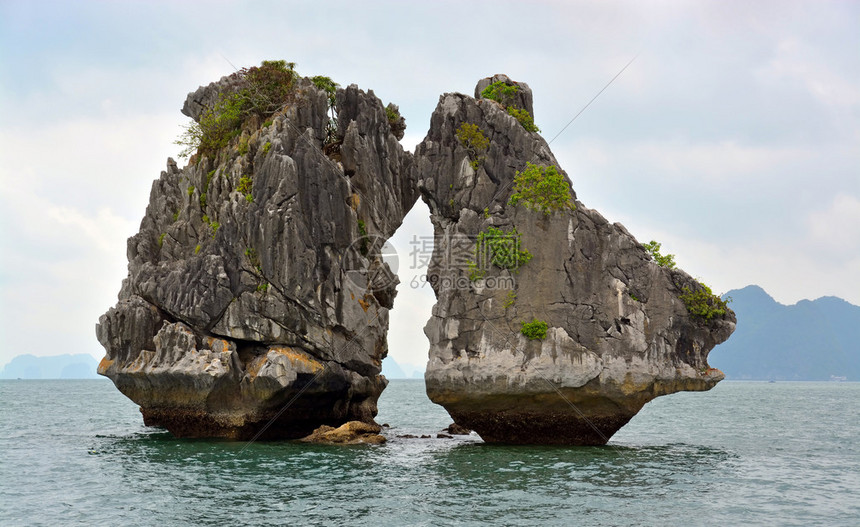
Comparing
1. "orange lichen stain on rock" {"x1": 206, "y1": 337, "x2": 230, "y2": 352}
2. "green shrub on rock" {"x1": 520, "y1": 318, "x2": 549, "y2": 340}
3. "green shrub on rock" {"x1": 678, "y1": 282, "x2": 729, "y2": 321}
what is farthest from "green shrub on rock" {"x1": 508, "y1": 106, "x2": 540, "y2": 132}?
"orange lichen stain on rock" {"x1": 206, "y1": 337, "x2": 230, "y2": 352}

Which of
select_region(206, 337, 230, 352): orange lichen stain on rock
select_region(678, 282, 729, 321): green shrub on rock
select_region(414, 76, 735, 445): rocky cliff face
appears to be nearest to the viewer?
select_region(414, 76, 735, 445): rocky cliff face

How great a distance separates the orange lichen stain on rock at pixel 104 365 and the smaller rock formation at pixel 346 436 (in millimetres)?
9719

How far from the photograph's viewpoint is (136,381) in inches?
1287

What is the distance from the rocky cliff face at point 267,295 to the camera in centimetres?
3164

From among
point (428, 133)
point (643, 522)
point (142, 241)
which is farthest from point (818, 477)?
point (142, 241)

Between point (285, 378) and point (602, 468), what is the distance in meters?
13.5

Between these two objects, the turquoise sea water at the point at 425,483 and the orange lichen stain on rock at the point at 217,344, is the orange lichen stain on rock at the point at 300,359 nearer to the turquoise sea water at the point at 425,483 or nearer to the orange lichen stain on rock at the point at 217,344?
the orange lichen stain on rock at the point at 217,344

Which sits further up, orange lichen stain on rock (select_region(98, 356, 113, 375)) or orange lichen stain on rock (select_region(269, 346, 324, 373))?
orange lichen stain on rock (select_region(269, 346, 324, 373))

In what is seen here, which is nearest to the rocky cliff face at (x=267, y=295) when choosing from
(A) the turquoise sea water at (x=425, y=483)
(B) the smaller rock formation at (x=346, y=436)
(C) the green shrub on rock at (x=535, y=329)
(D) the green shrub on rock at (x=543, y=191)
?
(B) the smaller rock formation at (x=346, y=436)

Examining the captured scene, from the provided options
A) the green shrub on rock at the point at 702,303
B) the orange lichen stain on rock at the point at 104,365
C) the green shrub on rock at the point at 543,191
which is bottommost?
the orange lichen stain on rock at the point at 104,365

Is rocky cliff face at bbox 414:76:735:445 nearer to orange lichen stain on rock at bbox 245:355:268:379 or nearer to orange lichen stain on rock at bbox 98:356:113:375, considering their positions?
orange lichen stain on rock at bbox 245:355:268:379

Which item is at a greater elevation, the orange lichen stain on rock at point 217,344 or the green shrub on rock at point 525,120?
the green shrub on rock at point 525,120

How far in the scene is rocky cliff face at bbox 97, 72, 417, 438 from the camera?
3164 centimetres

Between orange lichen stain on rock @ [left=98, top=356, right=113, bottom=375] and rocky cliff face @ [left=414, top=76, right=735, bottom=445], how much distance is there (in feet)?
49.2
